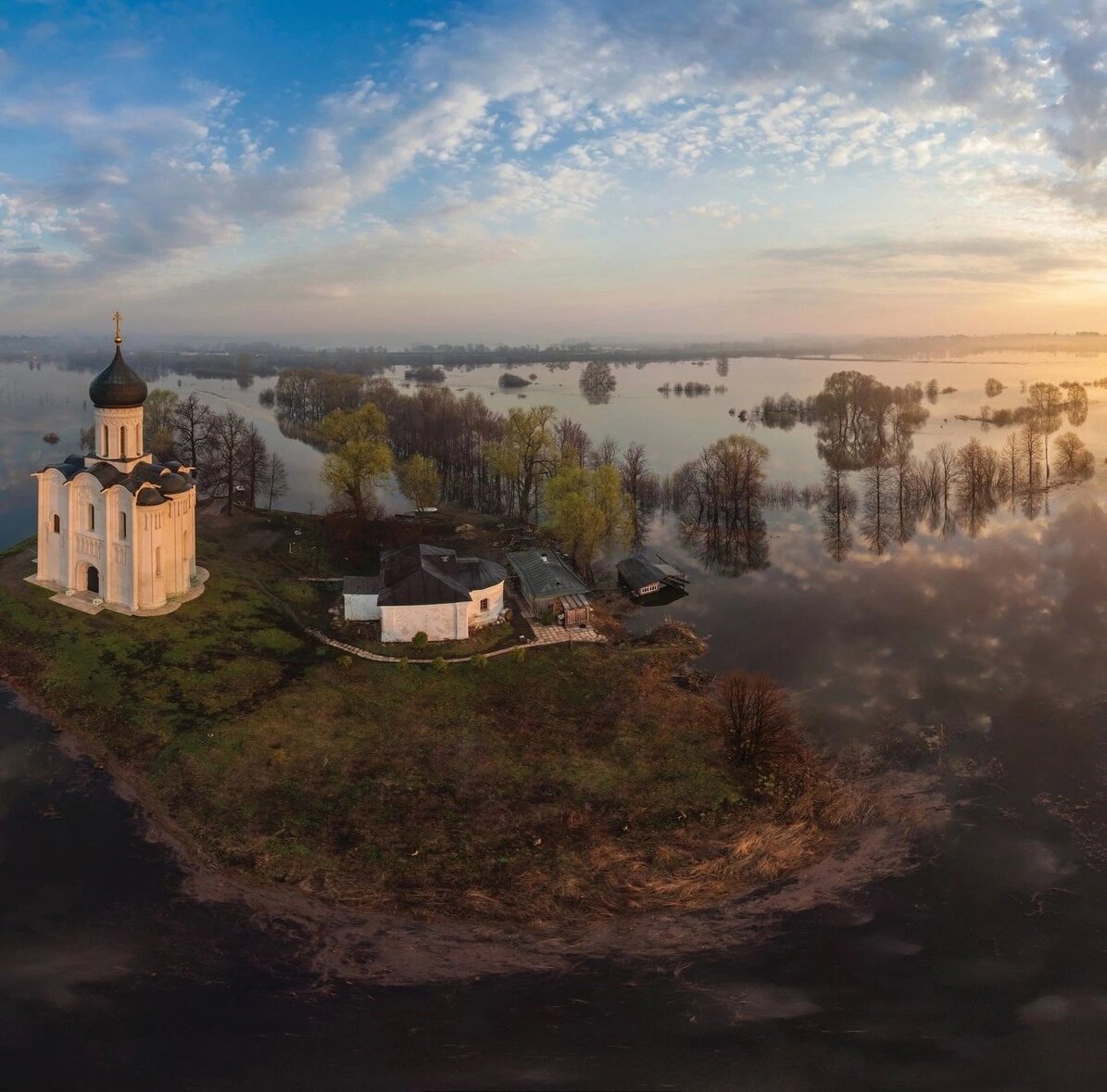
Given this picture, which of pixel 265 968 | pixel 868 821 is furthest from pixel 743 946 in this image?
pixel 265 968

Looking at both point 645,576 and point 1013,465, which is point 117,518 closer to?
point 645,576

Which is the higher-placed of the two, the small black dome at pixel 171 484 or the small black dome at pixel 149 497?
the small black dome at pixel 171 484

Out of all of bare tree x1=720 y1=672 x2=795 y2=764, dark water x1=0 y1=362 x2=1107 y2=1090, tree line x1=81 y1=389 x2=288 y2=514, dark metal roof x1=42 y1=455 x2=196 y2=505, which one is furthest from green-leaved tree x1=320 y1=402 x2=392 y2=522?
bare tree x1=720 y1=672 x2=795 y2=764

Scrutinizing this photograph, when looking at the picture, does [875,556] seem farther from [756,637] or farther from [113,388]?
[113,388]

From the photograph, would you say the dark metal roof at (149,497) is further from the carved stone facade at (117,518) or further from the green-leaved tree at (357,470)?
the green-leaved tree at (357,470)

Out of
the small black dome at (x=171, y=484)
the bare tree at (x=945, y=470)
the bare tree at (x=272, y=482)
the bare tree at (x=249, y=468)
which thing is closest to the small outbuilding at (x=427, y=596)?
the small black dome at (x=171, y=484)

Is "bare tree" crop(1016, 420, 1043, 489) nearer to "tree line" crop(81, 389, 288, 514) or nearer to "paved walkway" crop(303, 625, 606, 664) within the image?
"paved walkway" crop(303, 625, 606, 664)

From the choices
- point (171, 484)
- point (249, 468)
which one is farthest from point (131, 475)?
point (249, 468)
